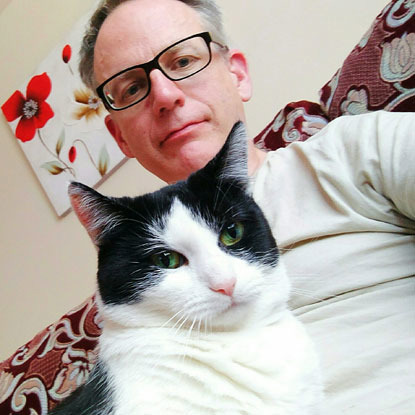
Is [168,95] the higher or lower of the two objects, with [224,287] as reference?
higher

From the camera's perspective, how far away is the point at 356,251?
76 centimetres

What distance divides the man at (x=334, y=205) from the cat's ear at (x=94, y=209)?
34 cm

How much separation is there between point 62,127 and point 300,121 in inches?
58.1

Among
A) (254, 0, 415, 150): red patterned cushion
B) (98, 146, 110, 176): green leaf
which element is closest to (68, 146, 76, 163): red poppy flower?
(98, 146, 110, 176): green leaf

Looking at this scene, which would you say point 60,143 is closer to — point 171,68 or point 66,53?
point 66,53

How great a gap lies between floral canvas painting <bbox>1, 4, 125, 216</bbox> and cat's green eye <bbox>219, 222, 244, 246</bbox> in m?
1.42

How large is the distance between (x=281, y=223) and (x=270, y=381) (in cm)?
32

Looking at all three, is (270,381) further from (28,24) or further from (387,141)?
(28,24)

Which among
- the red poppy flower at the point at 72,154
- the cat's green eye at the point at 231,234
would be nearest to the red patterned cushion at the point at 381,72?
the cat's green eye at the point at 231,234

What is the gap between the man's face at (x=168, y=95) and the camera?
3.42 ft

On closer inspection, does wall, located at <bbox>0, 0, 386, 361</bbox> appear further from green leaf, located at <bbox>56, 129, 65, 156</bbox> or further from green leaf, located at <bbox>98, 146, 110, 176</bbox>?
green leaf, located at <bbox>56, 129, 65, 156</bbox>

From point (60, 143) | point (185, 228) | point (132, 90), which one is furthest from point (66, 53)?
point (185, 228)

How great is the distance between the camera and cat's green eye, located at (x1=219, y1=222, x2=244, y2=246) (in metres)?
0.68

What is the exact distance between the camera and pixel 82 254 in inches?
84.1
